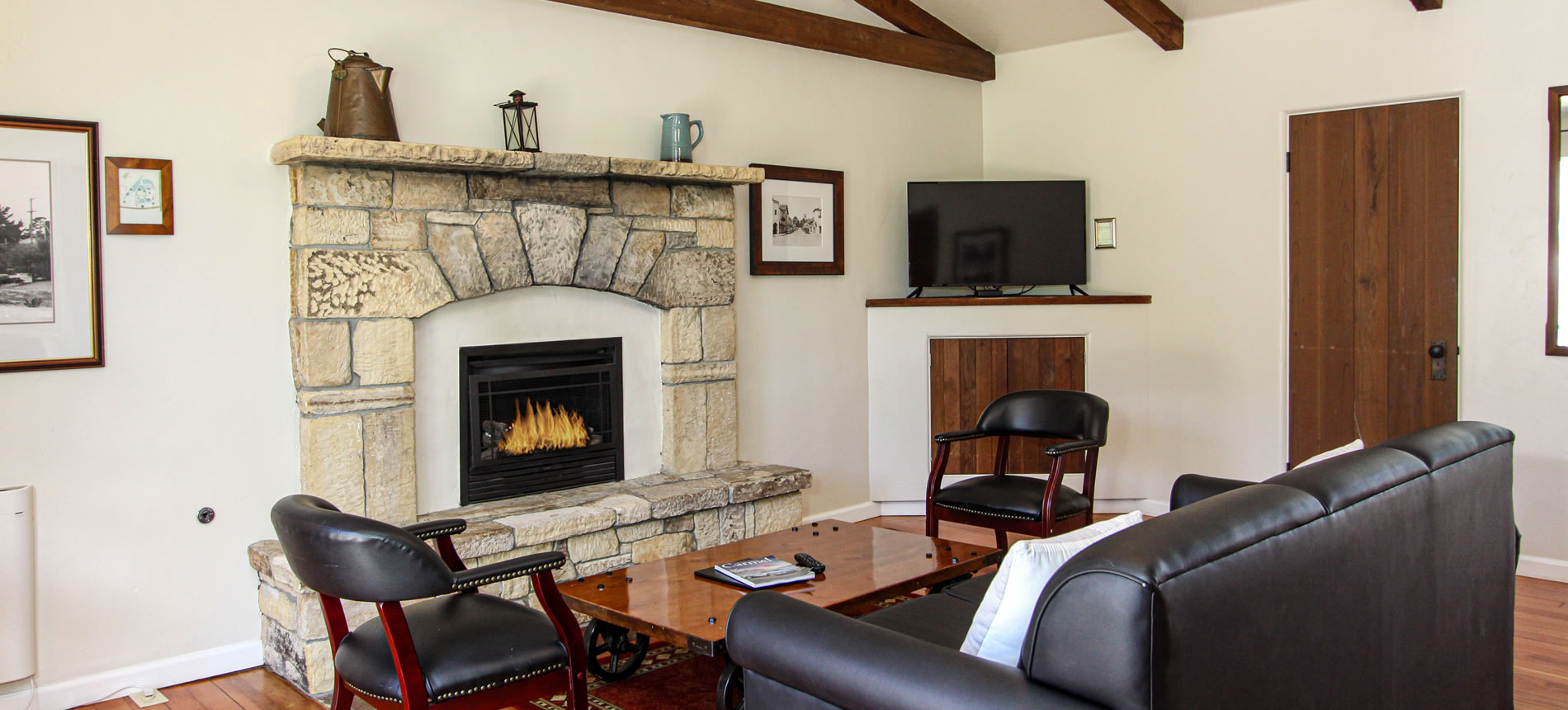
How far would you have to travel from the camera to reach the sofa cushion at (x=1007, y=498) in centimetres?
399

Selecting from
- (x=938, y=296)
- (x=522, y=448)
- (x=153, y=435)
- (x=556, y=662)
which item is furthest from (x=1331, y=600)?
(x=938, y=296)

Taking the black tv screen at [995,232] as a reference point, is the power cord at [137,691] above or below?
below

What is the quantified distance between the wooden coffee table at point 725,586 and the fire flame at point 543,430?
1.01 metres

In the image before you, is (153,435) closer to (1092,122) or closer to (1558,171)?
(1092,122)

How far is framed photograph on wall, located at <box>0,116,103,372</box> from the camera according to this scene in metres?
3.12

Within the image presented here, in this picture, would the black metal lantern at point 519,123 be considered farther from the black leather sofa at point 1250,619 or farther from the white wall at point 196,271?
the black leather sofa at point 1250,619

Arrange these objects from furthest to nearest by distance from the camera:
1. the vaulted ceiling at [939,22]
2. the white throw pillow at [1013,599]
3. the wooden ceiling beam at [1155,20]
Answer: the wooden ceiling beam at [1155,20] < the vaulted ceiling at [939,22] < the white throw pillow at [1013,599]

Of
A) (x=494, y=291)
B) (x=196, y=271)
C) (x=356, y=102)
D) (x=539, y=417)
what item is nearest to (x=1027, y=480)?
(x=539, y=417)

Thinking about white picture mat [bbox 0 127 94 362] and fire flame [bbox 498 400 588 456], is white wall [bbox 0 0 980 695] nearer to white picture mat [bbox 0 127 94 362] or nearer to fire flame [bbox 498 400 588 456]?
white picture mat [bbox 0 127 94 362]

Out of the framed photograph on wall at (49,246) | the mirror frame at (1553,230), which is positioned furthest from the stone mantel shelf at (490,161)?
the mirror frame at (1553,230)

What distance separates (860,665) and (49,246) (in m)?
2.76

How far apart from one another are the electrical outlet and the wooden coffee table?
129 cm

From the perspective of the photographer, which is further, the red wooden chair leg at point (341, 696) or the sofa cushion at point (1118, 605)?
the red wooden chair leg at point (341, 696)

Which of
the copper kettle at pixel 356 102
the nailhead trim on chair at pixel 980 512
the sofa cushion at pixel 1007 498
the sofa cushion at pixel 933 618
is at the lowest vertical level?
the sofa cushion at pixel 933 618
